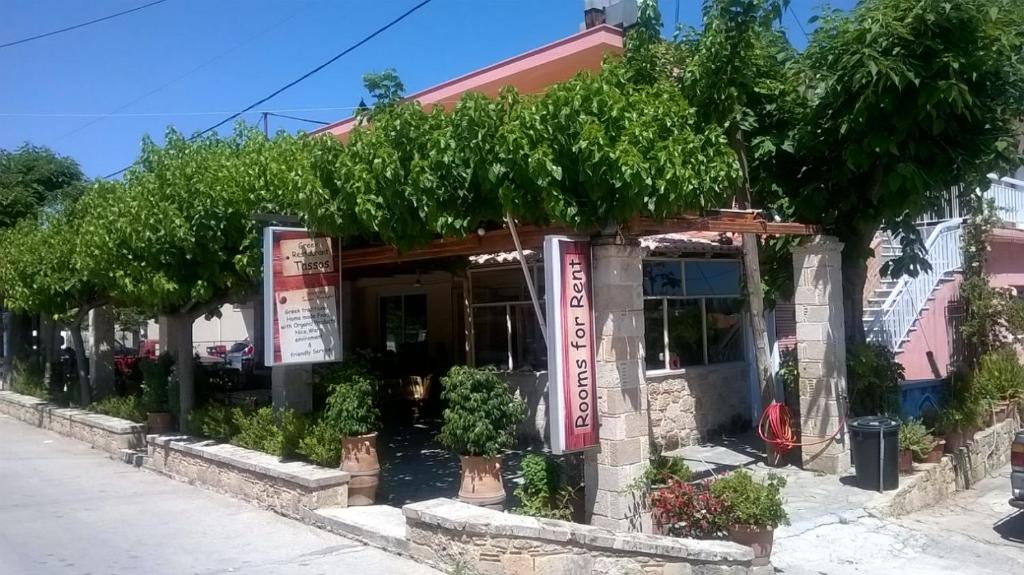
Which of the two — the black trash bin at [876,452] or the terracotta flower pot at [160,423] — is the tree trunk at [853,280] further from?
the terracotta flower pot at [160,423]

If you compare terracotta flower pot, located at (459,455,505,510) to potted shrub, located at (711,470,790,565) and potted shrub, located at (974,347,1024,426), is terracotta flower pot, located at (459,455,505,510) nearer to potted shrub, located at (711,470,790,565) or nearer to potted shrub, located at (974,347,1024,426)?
potted shrub, located at (711,470,790,565)

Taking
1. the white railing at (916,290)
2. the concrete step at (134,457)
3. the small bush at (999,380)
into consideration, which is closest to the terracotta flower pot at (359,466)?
the concrete step at (134,457)

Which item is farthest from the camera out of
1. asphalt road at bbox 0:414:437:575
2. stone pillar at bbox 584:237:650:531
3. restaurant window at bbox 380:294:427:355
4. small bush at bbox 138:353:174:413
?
restaurant window at bbox 380:294:427:355

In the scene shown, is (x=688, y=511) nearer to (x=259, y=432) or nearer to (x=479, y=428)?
(x=479, y=428)

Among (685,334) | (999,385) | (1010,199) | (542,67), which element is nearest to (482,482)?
(685,334)

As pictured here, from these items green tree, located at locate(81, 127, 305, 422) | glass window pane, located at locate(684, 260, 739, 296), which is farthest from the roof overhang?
glass window pane, located at locate(684, 260, 739, 296)

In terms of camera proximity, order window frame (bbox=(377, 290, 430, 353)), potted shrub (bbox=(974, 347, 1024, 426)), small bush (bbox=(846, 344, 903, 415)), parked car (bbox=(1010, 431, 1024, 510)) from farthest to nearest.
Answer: window frame (bbox=(377, 290, 430, 353)) → potted shrub (bbox=(974, 347, 1024, 426)) → small bush (bbox=(846, 344, 903, 415)) → parked car (bbox=(1010, 431, 1024, 510))

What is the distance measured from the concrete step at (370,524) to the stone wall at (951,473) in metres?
4.86

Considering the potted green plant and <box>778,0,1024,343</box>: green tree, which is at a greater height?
<box>778,0,1024,343</box>: green tree

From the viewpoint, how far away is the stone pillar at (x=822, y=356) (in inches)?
405

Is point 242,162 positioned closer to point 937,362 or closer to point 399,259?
point 399,259

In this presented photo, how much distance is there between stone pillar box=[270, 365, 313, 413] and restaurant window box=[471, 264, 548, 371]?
3.68 meters

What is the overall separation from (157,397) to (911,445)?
444 inches

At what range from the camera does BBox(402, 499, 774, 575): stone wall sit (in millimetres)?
6539
